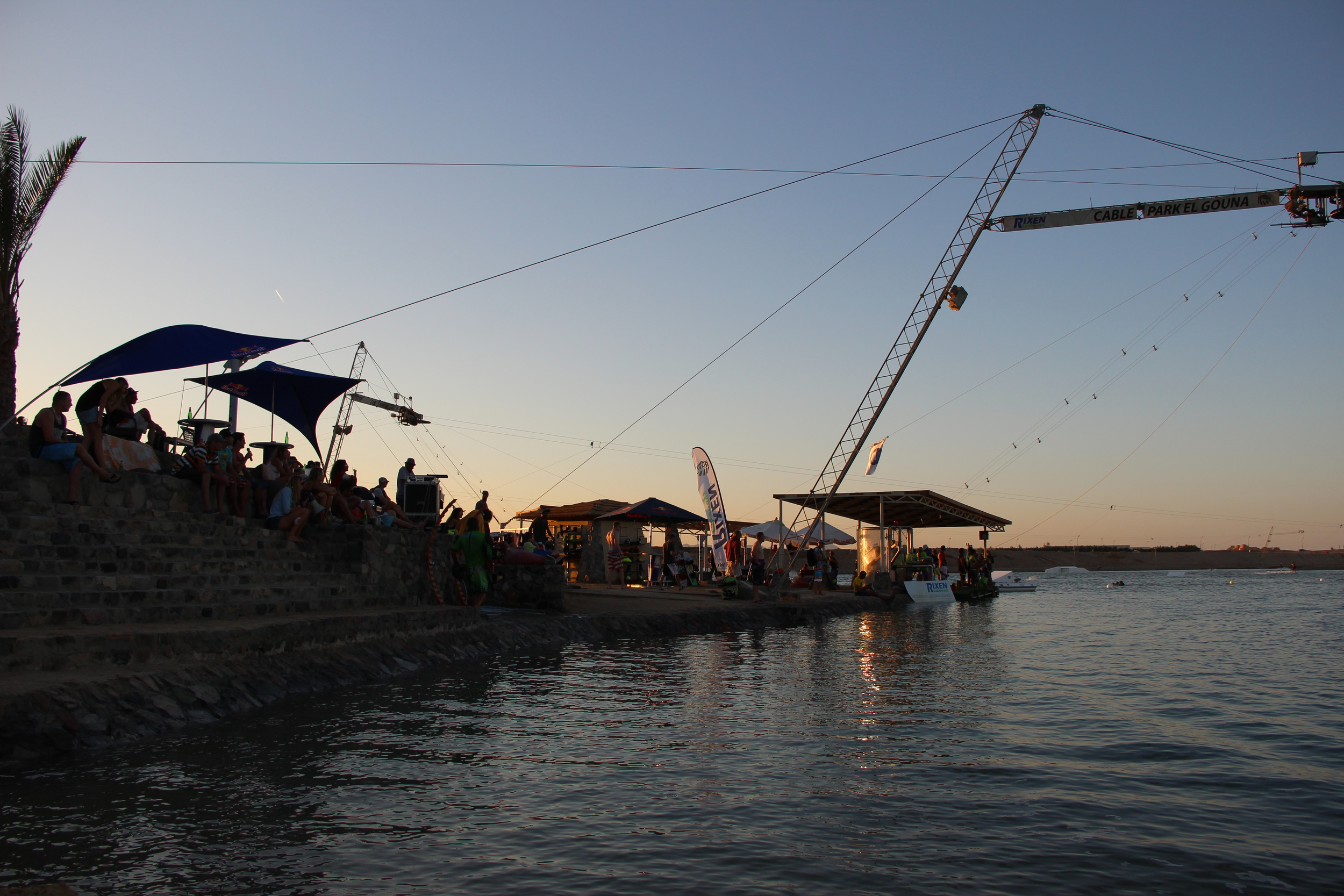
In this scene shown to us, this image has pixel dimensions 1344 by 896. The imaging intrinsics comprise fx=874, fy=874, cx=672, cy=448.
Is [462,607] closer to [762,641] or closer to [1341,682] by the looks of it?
[762,641]

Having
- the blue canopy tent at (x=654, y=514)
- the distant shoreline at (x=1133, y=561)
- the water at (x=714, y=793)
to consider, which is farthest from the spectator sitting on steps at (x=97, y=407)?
the distant shoreline at (x=1133, y=561)

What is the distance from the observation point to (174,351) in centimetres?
1288

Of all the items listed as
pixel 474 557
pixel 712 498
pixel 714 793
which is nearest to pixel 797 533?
pixel 712 498

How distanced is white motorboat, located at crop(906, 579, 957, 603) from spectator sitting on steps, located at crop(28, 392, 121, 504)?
2846 cm

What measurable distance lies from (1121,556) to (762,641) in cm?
12650

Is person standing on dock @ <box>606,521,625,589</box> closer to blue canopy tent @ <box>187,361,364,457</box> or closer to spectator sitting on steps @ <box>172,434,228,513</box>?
blue canopy tent @ <box>187,361,364,457</box>

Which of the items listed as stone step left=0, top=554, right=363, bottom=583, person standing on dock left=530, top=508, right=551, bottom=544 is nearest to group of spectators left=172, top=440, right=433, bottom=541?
stone step left=0, top=554, right=363, bottom=583

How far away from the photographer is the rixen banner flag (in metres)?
25.6

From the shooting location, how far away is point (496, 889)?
4148 mm

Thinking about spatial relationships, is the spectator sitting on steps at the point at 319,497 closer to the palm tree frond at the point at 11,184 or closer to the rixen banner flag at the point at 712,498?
the palm tree frond at the point at 11,184

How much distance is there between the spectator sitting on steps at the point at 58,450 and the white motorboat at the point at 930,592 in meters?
28.5

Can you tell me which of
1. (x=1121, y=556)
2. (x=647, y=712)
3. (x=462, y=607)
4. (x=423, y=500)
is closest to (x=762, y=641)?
(x=462, y=607)

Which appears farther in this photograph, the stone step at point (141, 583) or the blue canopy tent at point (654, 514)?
the blue canopy tent at point (654, 514)

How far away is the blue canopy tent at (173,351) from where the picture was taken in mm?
11734
